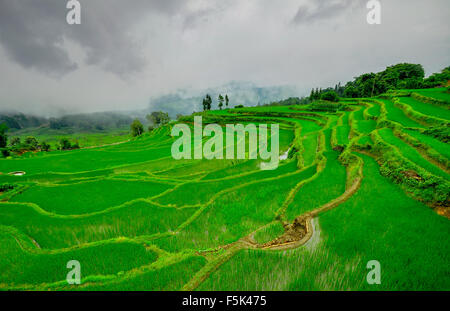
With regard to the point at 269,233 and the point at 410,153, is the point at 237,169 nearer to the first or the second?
the point at 269,233

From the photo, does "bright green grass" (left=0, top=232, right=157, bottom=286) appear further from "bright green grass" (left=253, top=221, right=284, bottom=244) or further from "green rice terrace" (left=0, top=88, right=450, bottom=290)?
"bright green grass" (left=253, top=221, right=284, bottom=244)

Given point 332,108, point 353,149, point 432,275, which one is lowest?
point 432,275

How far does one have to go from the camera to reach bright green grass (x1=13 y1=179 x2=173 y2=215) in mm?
9547

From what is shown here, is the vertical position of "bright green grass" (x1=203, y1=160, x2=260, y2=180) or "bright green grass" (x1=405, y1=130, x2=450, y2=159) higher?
"bright green grass" (x1=405, y1=130, x2=450, y2=159)

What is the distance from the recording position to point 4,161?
19.2 metres

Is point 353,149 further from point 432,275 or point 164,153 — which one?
point 164,153

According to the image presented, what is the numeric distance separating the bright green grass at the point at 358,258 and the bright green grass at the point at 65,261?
280 cm

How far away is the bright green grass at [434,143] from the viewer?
7277mm

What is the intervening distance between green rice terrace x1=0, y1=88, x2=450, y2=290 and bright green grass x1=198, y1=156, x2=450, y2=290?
0.02 metres

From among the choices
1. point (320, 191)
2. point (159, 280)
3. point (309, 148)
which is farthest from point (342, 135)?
point (159, 280)

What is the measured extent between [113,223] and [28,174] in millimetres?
15265

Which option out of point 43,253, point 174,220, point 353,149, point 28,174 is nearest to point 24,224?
point 43,253

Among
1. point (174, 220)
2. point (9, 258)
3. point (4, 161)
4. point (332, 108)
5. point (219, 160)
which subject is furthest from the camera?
point (332, 108)

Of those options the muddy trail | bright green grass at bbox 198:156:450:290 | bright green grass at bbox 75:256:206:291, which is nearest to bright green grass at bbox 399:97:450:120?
the muddy trail
